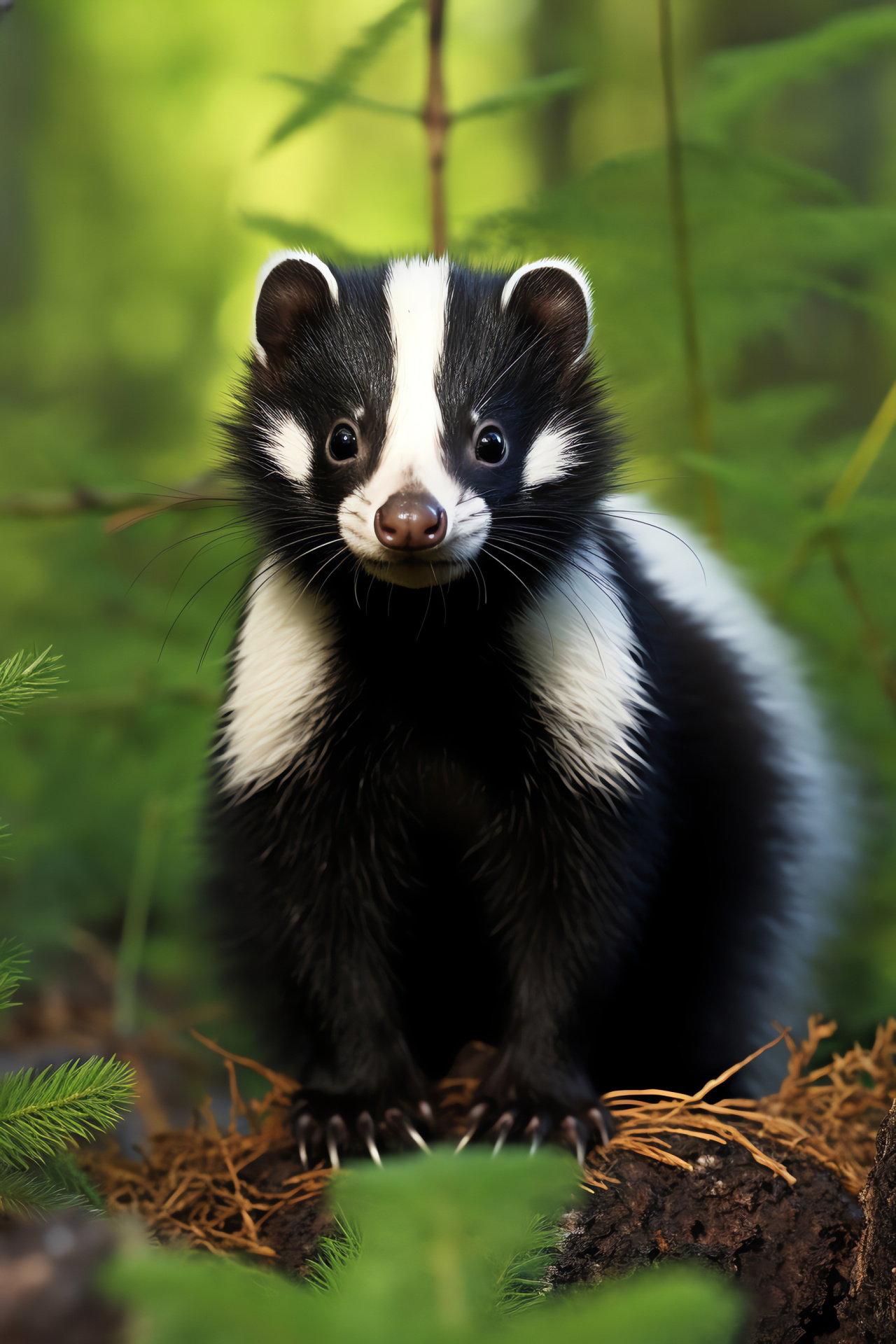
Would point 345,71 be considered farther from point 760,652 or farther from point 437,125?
point 760,652

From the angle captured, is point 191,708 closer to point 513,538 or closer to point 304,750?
point 304,750

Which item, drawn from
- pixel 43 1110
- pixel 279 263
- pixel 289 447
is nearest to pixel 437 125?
pixel 279 263

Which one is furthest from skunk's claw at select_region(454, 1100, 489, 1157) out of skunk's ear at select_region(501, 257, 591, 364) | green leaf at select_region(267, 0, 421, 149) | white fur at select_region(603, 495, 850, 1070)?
green leaf at select_region(267, 0, 421, 149)

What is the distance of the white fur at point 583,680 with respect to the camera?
279cm

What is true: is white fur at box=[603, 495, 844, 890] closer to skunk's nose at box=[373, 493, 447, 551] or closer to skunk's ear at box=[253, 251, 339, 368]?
skunk's ear at box=[253, 251, 339, 368]

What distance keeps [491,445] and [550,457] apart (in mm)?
189

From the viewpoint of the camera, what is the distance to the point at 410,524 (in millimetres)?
2277

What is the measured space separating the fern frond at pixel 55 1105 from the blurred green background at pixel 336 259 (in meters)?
0.44

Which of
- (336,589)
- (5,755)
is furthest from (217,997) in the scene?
(336,589)

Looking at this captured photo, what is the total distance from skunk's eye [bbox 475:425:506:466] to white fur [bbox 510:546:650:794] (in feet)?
1.05

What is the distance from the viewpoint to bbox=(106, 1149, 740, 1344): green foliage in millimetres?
1001

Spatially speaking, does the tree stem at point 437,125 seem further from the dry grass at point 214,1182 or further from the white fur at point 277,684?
the dry grass at point 214,1182

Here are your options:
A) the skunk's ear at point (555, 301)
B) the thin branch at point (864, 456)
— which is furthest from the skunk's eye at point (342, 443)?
the thin branch at point (864, 456)

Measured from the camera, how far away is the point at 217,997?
4.66 m
